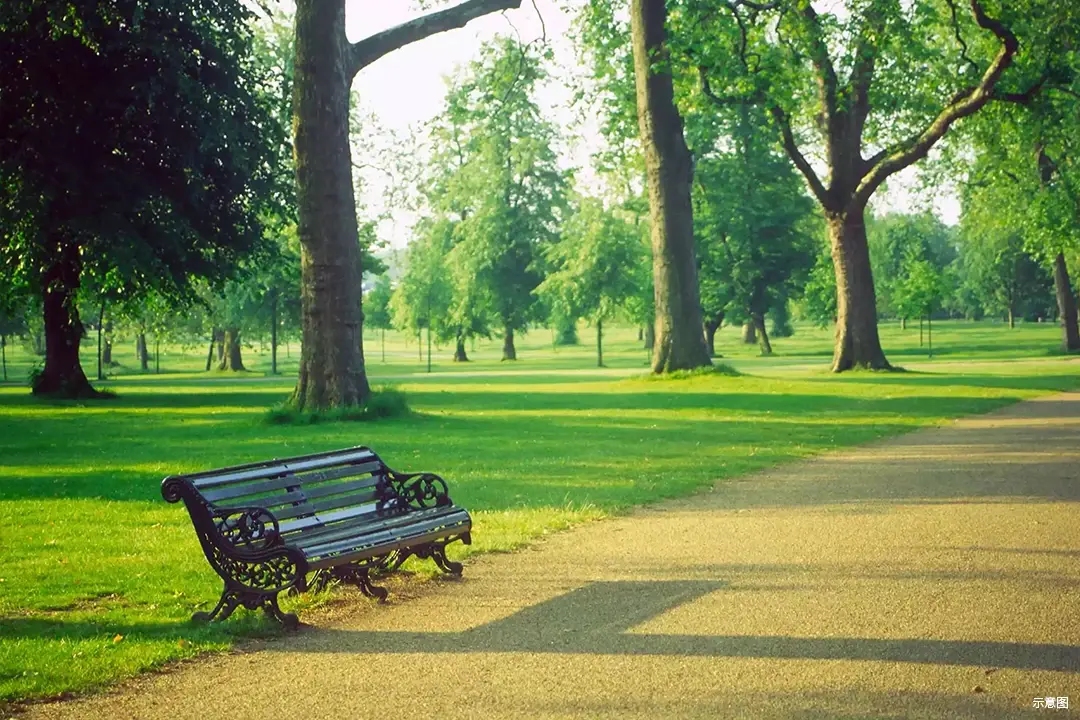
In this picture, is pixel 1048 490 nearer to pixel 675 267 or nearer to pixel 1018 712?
pixel 1018 712

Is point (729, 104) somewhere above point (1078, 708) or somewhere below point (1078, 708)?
above

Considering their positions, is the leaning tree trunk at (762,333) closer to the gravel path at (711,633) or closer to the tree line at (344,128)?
the tree line at (344,128)

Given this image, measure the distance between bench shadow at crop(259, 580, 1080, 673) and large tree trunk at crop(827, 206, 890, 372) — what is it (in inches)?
1180

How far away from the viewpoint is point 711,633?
701 cm

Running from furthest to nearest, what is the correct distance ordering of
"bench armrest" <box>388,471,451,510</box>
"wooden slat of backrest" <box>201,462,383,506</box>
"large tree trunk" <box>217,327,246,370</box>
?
"large tree trunk" <box>217,327,246,370</box> → "bench armrest" <box>388,471,451,510</box> → "wooden slat of backrest" <box>201,462,383,506</box>

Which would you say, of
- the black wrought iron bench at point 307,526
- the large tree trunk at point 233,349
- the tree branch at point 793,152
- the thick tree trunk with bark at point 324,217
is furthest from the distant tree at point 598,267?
the black wrought iron bench at point 307,526

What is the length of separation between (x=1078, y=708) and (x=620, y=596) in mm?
3282

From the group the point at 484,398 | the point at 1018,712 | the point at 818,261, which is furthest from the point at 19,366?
the point at 1018,712

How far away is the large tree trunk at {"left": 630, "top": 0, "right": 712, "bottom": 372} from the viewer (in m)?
31.6

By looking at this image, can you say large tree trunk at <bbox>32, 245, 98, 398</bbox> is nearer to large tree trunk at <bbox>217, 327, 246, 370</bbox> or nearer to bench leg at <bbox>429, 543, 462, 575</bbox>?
bench leg at <bbox>429, 543, 462, 575</bbox>

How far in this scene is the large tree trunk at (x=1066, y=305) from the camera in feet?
180

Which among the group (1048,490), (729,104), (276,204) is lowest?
(1048,490)

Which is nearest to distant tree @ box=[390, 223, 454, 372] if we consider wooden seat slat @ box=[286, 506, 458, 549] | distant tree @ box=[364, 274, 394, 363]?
distant tree @ box=[364, 274, 394, 363]

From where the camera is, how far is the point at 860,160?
3647 centimetres
